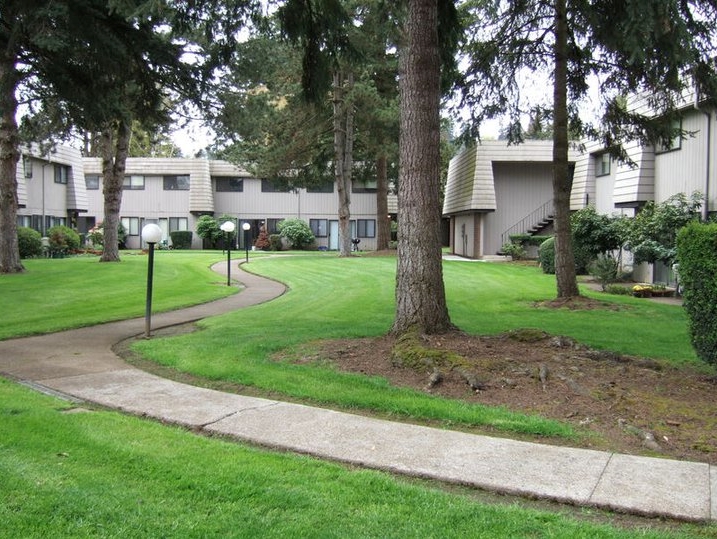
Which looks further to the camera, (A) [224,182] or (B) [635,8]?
(A) [224,182]

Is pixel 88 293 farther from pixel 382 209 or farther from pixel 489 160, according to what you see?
pixel 382 209

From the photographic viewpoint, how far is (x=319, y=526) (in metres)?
3.32

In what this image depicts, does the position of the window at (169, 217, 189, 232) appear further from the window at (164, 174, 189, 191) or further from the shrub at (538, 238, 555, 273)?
the shrub at (538, 238, 555, 273)

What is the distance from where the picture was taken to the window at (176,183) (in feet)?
150

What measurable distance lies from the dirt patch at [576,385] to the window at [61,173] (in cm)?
3284

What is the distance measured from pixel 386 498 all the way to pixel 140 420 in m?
2.72

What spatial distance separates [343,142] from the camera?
3528cm

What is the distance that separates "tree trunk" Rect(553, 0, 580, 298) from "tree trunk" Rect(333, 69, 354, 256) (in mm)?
18923

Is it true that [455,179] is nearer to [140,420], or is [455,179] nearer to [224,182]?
[224,182]

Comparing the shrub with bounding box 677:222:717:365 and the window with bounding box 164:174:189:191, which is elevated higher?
the window with bounding box 164:174:189:191

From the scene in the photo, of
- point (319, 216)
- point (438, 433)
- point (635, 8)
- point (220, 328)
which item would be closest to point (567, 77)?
point (635, 8)

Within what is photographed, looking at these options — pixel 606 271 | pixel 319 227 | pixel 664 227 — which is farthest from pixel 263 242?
pixel 664 227

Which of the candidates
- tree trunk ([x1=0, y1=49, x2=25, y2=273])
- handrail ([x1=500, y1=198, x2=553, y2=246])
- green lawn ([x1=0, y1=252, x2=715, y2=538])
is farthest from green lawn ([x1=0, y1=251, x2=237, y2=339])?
handrail ([x1=500, y1=198, x2=553, y2=246])

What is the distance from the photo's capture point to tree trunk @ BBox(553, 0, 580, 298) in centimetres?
1402
